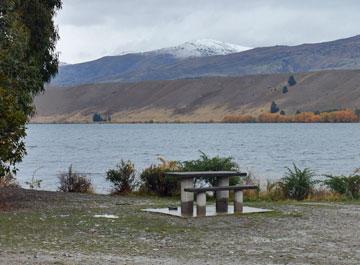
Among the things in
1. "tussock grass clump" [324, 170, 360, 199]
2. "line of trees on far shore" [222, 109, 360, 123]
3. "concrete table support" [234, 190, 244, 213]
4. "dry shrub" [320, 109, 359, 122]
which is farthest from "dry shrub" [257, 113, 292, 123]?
"concrete table support" [234, 190, 244, 213]

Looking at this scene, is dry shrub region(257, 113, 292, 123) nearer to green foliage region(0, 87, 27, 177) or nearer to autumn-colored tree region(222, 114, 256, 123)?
autumn-colored tree region(222, 114, 256, 123)

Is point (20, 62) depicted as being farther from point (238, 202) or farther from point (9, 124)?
point (238, 202)

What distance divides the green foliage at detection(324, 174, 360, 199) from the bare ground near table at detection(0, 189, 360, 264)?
3.56m

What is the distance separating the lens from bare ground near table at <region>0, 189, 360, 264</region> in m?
10.3

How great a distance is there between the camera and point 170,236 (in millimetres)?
12500

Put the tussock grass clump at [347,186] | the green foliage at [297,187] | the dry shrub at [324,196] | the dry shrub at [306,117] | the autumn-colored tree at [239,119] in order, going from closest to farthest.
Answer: the dry shrub at [324,196] → the tussock grass clump at [347,186] → the green foliage at [297,187] → the dry shrub at [306,117] → the autumn-colored tree at [239,119]

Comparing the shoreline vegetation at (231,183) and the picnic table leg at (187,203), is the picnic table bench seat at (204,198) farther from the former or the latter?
the shoreline vegetation at (231,183)

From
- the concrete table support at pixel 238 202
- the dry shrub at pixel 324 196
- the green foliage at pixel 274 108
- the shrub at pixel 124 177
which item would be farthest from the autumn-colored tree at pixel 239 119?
the concrete table support at pixel 238 202

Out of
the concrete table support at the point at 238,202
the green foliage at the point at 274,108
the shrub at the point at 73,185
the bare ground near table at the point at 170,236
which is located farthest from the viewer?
the green foliage at the point at 274,108

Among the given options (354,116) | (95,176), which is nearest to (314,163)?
(95,176)

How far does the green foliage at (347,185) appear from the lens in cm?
2148

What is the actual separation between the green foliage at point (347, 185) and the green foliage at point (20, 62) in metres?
9.18

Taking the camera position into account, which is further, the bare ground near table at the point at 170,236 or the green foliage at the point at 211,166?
the green foliage at the point at 211,166

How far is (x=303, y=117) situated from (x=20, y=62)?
6360 inches
